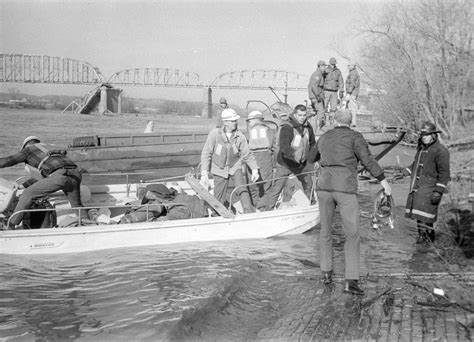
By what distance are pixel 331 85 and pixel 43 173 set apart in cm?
906

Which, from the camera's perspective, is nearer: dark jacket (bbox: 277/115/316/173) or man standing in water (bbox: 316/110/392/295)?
man standing in water (bbox: 316/110/392/295)

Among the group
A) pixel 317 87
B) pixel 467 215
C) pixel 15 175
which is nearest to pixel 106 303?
pixel 467 215

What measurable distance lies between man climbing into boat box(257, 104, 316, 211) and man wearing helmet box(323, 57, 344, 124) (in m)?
5.77

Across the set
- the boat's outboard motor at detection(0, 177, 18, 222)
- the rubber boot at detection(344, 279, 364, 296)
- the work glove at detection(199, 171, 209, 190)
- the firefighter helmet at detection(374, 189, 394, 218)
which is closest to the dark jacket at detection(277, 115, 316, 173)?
the work glove at detection(199, 171, 209, 190)

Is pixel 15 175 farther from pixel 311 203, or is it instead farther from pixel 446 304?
pixel 446 304

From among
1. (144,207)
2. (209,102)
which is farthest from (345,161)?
(209,102)

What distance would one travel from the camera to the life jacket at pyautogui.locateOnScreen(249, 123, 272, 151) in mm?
9961

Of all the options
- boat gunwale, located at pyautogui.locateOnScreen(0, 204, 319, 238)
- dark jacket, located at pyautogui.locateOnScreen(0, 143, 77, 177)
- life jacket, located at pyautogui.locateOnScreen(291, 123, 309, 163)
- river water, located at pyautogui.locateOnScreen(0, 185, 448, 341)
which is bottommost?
river water, located at pyautogui.locateOnScreen(0, 185, 448, 341)

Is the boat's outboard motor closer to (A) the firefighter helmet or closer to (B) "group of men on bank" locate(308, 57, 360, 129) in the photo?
(A) the firefighter helmet

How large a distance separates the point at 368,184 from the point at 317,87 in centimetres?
348

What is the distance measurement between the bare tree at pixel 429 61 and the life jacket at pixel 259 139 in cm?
1706

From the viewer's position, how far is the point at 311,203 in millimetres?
10078

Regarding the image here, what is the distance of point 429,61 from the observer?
1014 inches

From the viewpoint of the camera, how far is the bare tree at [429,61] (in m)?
24.5
